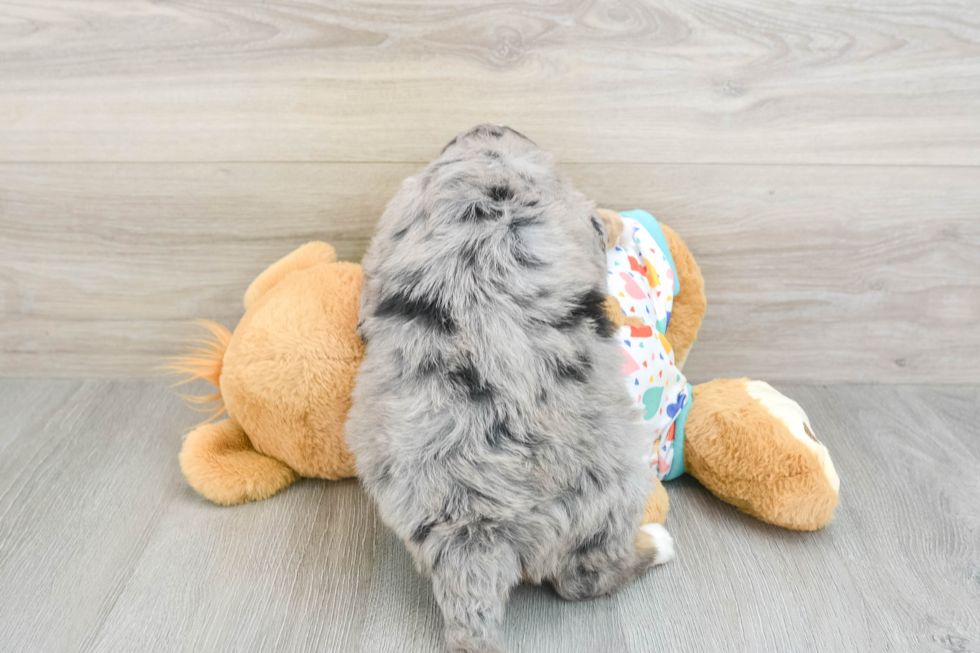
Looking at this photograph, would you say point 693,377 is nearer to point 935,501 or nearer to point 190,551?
point 935,501

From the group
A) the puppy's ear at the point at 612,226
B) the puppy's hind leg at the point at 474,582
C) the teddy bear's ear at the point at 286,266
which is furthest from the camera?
the teddy bear's ear at the point at 286,266

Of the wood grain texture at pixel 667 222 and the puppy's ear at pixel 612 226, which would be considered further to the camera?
the wood grain texture at pixel 667 222

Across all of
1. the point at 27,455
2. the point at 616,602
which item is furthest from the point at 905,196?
the point at 27,455

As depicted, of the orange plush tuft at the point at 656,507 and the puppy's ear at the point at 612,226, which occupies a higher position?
the puppy's ear at the point at 612,226

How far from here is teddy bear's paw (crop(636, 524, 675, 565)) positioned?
0.80 m

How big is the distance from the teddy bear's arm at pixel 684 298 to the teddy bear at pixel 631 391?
3 cm

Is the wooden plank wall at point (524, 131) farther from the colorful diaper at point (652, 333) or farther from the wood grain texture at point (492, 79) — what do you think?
the colorful diaper at point (652, 333)

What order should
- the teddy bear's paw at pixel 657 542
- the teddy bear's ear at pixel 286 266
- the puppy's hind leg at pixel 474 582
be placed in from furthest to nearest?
the teddy bear's ear at pixel 286 266, the teddy bear's paw at pixel 657 542, the puppy's hind leg at pixel 474 582

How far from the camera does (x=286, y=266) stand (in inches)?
41.4

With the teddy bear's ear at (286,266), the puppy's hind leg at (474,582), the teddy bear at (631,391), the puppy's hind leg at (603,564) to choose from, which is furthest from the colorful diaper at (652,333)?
the teddy bear's ear at (286,266)

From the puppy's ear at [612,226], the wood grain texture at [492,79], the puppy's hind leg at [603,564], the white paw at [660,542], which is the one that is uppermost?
the wood grain texture at [492,79]

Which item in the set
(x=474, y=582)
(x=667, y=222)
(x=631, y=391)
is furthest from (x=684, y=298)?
(x=474, y=582)

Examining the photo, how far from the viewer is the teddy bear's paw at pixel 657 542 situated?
2.63 ft

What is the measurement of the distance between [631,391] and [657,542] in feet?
0.59
